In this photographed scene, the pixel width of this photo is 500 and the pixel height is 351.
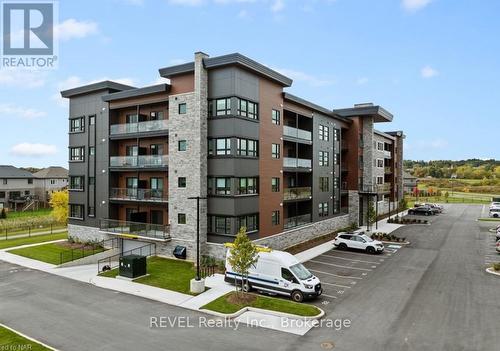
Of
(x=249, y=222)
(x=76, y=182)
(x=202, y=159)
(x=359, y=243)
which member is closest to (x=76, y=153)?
(x=76, y=182)

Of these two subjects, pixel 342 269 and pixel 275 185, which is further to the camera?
pixel 275 185

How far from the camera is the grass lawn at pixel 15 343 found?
14320 millimetres

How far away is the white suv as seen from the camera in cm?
3222

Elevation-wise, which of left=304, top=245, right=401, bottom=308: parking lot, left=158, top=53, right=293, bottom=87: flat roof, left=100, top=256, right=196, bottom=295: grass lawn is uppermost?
left=158, top=53, right=293, bottom=87: flat roof

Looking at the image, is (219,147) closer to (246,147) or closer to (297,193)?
(246,147)

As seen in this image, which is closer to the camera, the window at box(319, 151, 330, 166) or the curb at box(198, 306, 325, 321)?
the curb at box(198, 306, 325, 321)

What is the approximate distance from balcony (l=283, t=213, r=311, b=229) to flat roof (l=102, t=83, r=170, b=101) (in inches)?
640

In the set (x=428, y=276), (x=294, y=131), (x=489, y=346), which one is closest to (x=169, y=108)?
(x=294, y=131)

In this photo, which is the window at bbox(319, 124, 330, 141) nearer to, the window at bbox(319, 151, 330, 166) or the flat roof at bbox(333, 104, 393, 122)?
the window at bbox(319, 151, 330, 166)

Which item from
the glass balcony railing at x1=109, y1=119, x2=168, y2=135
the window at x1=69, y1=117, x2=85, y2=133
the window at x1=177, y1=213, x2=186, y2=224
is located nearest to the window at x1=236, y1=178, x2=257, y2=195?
the window at x1=177, y1=213, x2=186, y2=224

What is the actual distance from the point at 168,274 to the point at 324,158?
2380 centimetres

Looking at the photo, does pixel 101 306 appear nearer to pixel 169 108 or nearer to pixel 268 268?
pixel 268 268

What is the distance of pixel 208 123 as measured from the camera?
28.3 m

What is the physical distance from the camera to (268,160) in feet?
102
